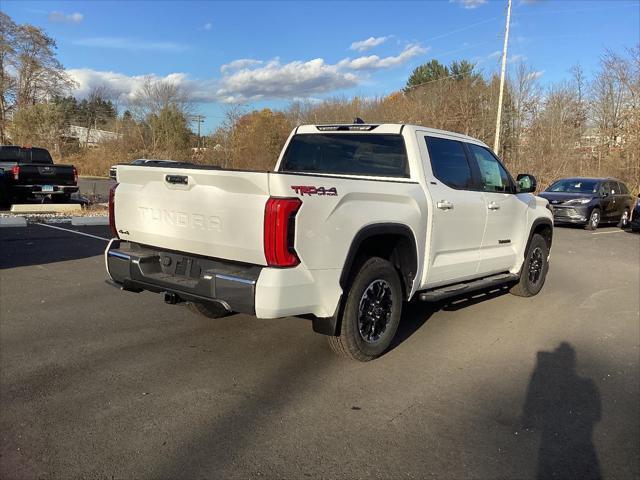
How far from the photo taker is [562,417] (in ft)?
12.0

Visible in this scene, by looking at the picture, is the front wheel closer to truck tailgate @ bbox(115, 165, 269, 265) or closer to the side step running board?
the side step running board

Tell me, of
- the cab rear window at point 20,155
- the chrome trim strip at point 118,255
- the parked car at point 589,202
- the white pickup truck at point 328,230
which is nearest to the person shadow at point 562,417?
→ the white pickup truck at point 328,230

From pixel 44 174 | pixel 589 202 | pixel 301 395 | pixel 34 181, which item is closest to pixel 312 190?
pixel 301 395

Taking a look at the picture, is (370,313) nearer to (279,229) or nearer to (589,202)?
(279,229)

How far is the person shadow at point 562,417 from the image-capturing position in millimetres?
3059

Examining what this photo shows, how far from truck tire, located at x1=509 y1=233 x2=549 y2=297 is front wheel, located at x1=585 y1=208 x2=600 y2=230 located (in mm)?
10728

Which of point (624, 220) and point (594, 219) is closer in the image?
point (594, 219)

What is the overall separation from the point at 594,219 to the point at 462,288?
1369 cm

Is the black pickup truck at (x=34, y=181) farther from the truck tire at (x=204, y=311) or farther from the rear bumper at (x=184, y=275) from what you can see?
the rear bumper at (x=184, y=275)

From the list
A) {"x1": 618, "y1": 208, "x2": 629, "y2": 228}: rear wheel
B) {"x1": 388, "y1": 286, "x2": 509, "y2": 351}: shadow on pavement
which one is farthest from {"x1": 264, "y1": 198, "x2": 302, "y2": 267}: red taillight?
{"x1": 618, "y1": 208, "x2": 629, "y2": 228}: rear wheel

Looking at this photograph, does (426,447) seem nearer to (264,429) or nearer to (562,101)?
(264,429)

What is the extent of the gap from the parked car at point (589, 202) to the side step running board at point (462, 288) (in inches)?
452

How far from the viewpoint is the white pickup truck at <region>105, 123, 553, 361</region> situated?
3.57 meters

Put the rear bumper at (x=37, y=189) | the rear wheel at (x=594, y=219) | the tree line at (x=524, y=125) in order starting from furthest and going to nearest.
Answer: the tree line at (x=524, y=125)
the rear wheel at (x=594, y=219)
the rear bumper at (x=37, y=189)
